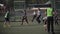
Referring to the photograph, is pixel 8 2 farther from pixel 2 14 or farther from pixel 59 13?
pixel 59 13

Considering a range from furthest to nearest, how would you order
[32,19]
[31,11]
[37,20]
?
1. [31,11]
2. [32,19]
3. [37,20]

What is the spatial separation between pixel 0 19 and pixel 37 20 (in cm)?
439

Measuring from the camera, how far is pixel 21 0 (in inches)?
1199

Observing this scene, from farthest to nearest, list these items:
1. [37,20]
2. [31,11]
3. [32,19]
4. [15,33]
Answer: [31,11], [32,19], [37,20], [15,33]

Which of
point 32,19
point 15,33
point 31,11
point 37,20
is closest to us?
point 15,33

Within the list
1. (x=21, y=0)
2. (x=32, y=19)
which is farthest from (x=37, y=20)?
(x=21, y=0)

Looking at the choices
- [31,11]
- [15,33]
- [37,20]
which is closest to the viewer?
[15,33]

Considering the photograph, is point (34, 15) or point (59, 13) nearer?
point (34, 15)

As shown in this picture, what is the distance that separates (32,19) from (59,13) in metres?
3.86

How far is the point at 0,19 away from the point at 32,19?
3.35m

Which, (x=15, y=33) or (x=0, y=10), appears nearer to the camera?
(x=15, y=33)

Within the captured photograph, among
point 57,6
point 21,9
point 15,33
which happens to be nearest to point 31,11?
point 21,9

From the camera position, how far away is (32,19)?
88.2 ft

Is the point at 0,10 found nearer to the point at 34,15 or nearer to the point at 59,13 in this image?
the point at 34,15
